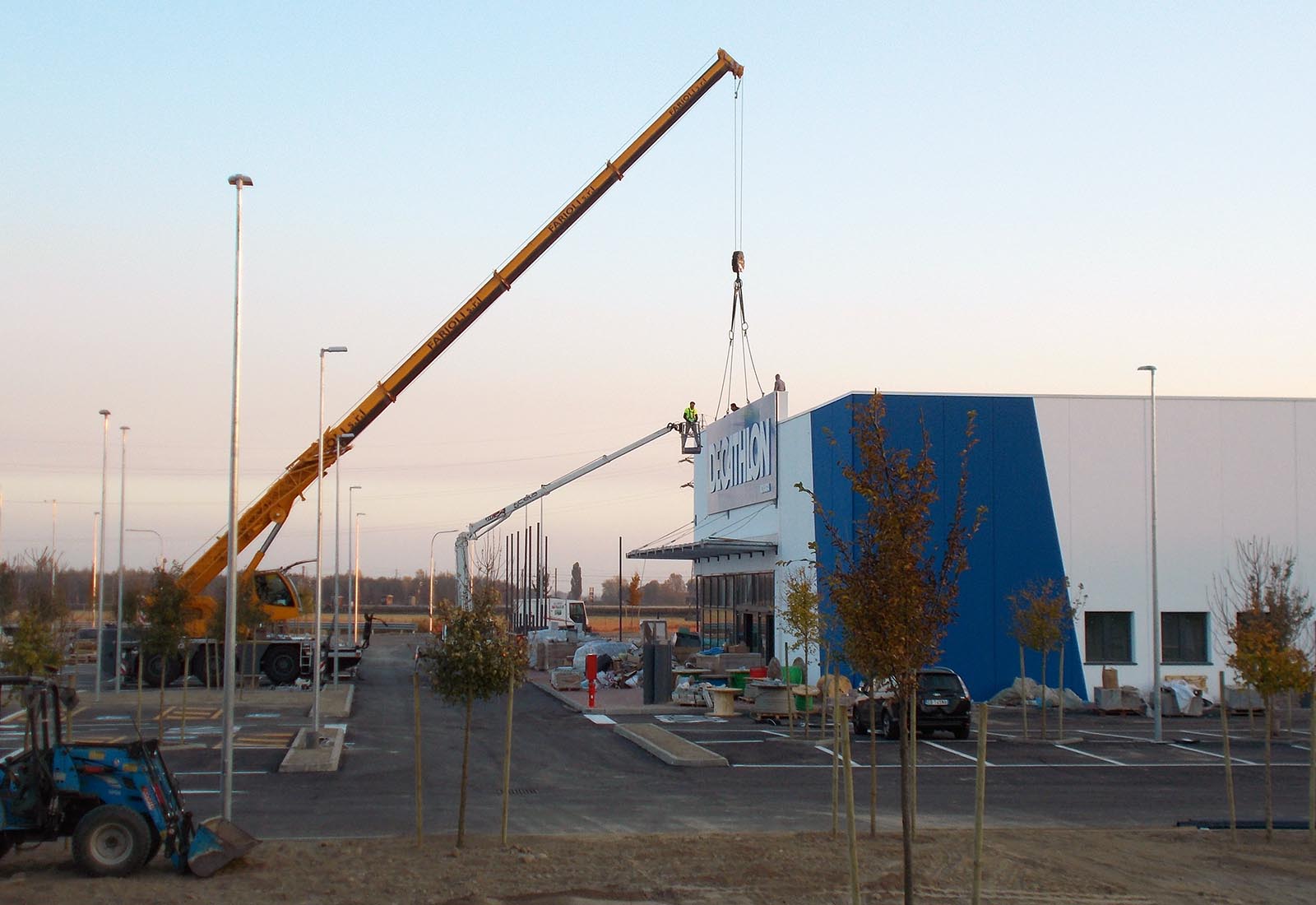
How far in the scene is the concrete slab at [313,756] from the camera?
2195 cm

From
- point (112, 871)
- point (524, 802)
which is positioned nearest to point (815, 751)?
point (524, 802)

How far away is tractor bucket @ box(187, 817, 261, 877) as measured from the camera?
1298 centimetres

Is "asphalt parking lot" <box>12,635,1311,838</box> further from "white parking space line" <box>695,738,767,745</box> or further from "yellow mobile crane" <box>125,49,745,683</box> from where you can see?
"yellow mobile crane" <box>125,49,745,683</box>

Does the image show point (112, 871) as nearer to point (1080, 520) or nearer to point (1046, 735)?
point (1046, 735)

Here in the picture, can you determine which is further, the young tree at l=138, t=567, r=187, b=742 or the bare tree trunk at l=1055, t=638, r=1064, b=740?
the bare tree trunk at l=1055, t=638, r=1064, b=740

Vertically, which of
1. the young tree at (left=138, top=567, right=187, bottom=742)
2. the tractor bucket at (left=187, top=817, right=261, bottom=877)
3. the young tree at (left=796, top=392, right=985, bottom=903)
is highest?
the young tree at (left=796, top=392, right=985, bottom=903)

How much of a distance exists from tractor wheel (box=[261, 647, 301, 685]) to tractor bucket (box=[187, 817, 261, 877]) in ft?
97.2

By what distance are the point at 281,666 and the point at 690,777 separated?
2443cm

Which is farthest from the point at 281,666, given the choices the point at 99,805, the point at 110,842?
the point at 110,842

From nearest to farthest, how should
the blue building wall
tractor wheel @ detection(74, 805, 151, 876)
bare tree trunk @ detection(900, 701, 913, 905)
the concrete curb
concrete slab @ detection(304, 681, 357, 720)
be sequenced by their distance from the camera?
bare tree trunk @ detection(900, 701, 913, 905)
tractor wheel @ detection(74, 805, 151, 876)
concrete slab @ detection(304, 681, 357, 720)
the concrete curb
the blue building wall

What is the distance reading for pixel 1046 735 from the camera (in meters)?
28.7

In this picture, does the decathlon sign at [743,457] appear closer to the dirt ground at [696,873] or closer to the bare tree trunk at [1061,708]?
the bare tree trunk at [1061,708]

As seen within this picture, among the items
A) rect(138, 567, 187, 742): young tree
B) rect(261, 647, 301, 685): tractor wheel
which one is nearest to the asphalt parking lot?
rect(138, 567, 187, 742): young tree

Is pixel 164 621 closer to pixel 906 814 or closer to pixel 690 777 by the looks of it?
pixel 690 777
